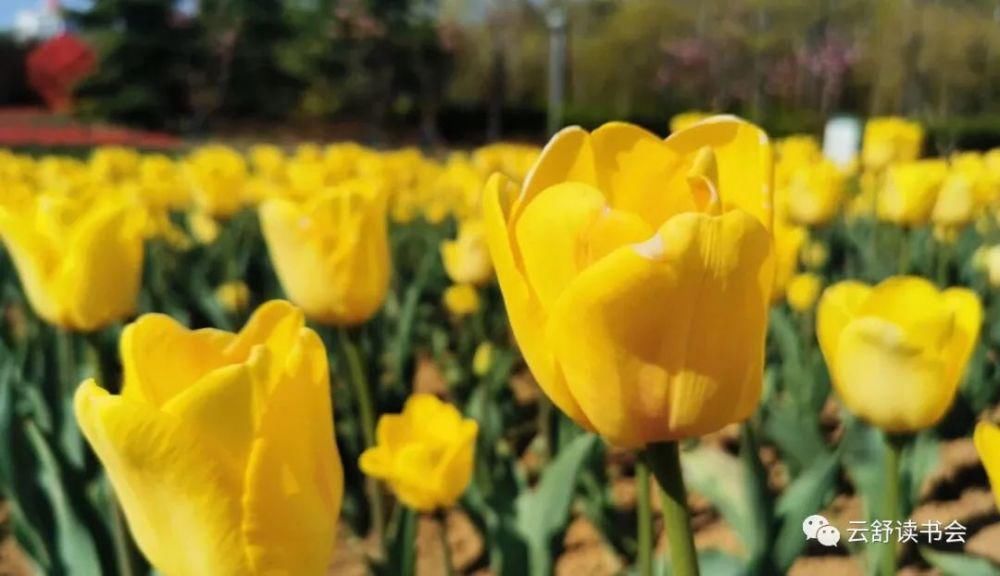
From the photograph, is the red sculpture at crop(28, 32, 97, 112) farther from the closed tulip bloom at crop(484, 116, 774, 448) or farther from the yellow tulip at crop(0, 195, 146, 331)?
the closed tulip bloom at crop(484, 116, 774, 448)

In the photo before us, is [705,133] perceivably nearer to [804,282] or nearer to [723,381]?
[723,381]

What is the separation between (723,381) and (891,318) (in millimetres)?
621

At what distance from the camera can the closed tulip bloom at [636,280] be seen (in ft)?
2.25

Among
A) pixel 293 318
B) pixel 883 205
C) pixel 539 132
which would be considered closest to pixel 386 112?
pixel 539 132

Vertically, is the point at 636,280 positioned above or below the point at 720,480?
above

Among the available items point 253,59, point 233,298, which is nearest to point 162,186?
point 233,298

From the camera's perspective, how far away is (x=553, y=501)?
61.4 inches

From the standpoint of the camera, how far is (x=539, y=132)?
103 ft

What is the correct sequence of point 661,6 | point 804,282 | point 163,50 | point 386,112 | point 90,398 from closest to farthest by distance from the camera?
point 90,398 < point 804,282 < point 163,50 < point 386,112 < point 661,6

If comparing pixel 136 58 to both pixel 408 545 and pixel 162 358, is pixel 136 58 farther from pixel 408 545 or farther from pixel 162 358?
pixel 162 358

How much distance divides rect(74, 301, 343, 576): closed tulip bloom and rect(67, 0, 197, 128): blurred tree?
1151 inches

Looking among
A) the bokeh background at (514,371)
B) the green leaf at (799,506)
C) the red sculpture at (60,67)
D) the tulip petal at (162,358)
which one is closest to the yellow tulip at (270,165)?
the bokeh background at (514,371)

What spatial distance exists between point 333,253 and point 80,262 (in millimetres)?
330

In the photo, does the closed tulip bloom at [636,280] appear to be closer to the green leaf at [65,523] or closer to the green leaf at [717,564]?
the green leaf at [717,564]
